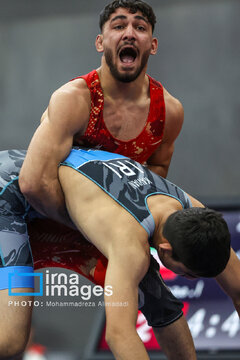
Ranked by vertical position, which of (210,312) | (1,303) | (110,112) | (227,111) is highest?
(110,112)

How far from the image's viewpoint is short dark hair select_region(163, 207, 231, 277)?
8.65 ft

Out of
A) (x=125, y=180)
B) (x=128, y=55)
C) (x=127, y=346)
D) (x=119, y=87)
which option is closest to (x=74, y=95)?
(x=119, y=87)

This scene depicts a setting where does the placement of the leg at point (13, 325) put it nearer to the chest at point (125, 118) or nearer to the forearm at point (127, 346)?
the forearm at point (127, 346)

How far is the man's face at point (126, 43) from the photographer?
123 inches

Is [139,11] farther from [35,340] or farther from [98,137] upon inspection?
[35,340]

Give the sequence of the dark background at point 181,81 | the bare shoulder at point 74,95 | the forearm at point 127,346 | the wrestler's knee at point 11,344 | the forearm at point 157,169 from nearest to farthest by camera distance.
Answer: the forearm at point 127,346
the wrestler's knee at point 11,344
the bare shoulder at point 74,95
the forearm at point 157,169
the dark background at point 181,81

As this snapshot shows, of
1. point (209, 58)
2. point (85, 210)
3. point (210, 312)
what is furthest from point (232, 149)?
point (85, 210)

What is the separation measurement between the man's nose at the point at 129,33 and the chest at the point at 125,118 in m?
0.31

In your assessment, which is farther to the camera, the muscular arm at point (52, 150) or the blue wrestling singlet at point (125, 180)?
the muscular arm at point (52, 150)

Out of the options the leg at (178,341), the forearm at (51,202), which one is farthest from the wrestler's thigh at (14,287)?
the leg at (178,341)

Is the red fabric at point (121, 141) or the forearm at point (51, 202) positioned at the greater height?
the red fabric at point (121, 141)

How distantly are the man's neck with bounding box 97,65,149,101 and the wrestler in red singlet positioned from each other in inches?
1.3

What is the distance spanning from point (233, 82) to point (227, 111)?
289 mm

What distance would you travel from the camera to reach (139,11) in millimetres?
3152
